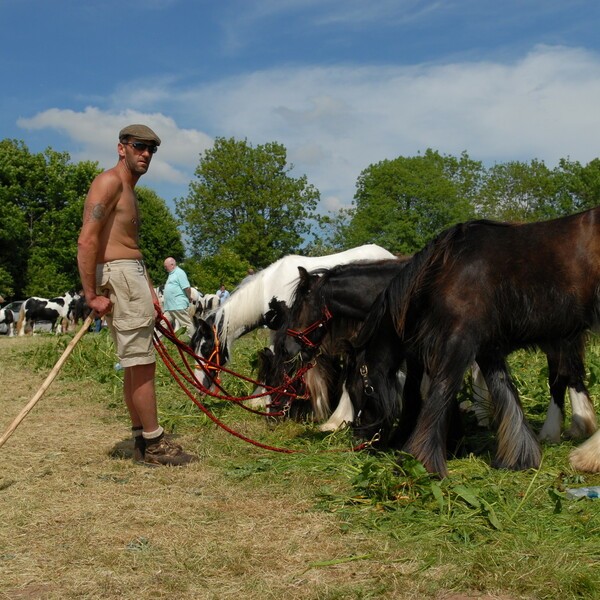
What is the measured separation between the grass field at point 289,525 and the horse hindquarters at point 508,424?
118mm

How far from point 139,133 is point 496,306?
286cm

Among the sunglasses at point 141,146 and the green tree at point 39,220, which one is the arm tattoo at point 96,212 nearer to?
the sunglasses at point 141,146

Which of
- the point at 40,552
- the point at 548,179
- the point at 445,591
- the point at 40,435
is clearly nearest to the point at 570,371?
the point at 445,591

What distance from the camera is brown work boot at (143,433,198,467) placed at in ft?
17.6

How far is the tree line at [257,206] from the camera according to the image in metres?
42.3

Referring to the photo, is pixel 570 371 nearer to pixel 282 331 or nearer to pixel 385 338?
pixel 385 338

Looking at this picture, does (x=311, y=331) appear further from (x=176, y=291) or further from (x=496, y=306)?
(x=176, y=291)

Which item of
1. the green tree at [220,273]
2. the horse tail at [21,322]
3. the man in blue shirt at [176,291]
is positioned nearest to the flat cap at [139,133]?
the man in blue shirt at [176,291]

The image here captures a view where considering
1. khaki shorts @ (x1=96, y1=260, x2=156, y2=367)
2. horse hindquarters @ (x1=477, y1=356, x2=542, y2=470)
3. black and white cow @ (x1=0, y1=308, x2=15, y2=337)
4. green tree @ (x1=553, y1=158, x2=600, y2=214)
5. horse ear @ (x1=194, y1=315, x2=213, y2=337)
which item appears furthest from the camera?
green tree @ (x1=553, y1=158, x2=600, y2=214)

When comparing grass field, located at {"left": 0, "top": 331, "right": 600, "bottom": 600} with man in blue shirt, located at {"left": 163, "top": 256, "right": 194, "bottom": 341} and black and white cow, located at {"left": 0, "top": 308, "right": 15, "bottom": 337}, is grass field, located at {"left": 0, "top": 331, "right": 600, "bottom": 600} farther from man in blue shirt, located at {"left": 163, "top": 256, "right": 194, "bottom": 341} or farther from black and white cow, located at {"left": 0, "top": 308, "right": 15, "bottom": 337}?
Answer: black and white cow, located at {"left": 0, "top": 308, "right": 15, "bottom": 337}

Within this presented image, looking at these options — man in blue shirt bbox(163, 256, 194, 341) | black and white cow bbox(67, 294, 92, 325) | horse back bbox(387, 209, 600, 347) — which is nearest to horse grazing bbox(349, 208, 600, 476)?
horse back bbox(387, 209, 600, 347)

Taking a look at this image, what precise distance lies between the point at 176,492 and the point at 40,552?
1.14 meters

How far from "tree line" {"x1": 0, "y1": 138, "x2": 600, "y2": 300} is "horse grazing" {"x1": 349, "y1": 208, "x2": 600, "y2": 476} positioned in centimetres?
3786

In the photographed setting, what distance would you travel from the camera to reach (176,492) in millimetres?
4645
